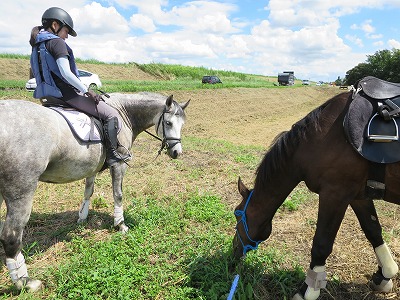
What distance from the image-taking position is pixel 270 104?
87.7 ft

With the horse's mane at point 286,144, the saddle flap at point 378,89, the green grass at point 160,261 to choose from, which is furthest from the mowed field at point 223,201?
the saddle flap at point 378,89

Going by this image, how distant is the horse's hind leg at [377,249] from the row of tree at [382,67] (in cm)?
4776

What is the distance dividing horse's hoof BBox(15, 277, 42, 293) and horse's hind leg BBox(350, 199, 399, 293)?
12.0ft

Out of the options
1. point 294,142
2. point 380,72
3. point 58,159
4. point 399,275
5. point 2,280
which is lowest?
point 2,280

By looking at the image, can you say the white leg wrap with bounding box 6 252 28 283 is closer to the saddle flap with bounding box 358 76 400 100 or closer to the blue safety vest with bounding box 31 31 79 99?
the blue safety vest with bounding box 31 31 79 99

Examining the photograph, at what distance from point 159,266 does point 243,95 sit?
79.5 ft

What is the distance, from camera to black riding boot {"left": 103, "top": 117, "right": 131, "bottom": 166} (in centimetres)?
440

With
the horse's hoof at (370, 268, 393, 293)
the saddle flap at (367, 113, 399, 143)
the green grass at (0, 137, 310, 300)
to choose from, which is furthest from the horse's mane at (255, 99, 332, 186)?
the horse's hoof at (370, 268, 393, 293)

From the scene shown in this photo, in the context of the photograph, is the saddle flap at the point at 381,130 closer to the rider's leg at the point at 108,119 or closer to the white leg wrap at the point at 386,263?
the white leg wrap at the point at 386,263

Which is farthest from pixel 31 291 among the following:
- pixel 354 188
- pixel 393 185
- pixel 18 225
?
pixel 393 185

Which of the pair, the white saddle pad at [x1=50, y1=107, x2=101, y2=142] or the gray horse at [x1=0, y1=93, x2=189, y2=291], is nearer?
the gray horse at [x1=0, y1=93, x2=189, y2=291]

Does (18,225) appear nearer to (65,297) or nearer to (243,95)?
(65,297)

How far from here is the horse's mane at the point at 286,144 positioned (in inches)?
122

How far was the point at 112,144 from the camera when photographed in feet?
14.5
